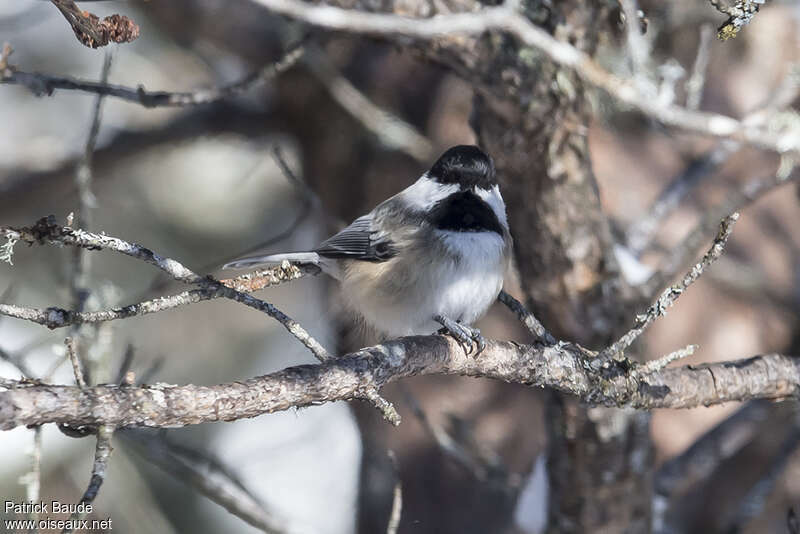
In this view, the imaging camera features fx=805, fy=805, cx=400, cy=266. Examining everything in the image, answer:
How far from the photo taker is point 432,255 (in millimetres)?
2527

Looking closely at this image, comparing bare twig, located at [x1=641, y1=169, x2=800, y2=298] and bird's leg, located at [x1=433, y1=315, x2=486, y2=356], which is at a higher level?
bare twig, located at [x1=641, y1=169, x2=800, y2=298]

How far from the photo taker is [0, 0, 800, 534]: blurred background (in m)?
3.60

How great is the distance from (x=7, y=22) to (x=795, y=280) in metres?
3.99

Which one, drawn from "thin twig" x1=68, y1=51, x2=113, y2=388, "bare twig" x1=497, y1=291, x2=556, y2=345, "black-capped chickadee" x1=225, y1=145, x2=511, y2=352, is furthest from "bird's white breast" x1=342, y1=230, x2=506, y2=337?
"thin twig" x1=68, y1=51, x2=113, y2=388

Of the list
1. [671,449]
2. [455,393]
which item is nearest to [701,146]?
[671,449]

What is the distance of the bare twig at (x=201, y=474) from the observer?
256 centimetres

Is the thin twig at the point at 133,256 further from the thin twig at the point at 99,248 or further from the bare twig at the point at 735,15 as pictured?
the bare twig at the point at 735,15

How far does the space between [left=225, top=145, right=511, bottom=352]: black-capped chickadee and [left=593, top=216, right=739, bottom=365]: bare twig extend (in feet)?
2.10

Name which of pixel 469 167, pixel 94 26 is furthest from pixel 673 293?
pixel 94 26

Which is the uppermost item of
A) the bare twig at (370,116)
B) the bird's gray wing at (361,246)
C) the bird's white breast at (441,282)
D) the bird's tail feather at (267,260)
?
the bare twig at (370,116)

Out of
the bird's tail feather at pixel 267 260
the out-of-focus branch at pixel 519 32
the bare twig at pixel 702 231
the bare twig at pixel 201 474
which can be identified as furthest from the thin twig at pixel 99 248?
the bare twig at pixel 702 231

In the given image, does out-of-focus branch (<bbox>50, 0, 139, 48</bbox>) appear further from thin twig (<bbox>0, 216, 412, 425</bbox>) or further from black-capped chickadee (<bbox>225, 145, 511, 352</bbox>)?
black-capped chickadee (<bbox>225, 145, 511, 352</bbox>)

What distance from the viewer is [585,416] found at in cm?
258

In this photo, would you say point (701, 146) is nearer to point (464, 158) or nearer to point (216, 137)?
point (464, 158)
